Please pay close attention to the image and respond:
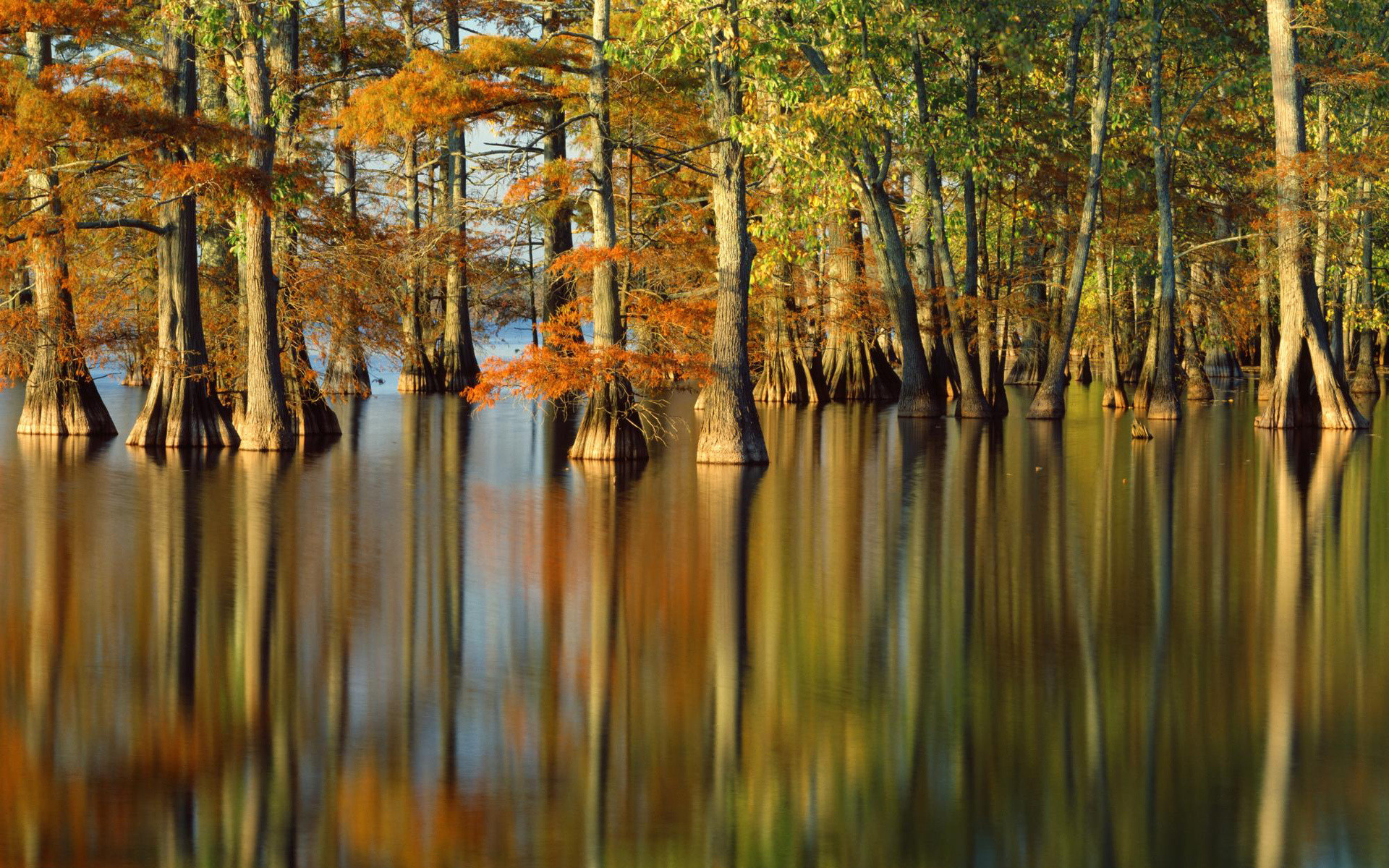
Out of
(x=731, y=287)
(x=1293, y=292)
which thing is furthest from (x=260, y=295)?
(x=1293, y=292)

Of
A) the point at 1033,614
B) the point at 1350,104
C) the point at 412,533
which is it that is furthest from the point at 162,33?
the point at 1350,104

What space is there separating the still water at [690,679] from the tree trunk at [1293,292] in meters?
11.1

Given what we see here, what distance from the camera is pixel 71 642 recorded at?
9.72 meters

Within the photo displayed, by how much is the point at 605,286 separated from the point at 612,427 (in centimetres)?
214

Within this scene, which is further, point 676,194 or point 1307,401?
point 676,194

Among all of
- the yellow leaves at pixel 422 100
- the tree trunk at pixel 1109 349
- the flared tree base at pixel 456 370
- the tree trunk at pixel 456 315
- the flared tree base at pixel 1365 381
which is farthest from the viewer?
the flared tree base at pixel 456 370

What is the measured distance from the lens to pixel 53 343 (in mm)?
25188

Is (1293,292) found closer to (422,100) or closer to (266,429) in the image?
(422,100)

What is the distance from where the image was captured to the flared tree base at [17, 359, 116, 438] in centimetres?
2658

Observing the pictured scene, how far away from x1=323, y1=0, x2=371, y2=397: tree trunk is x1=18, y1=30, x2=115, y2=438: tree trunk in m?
4.02

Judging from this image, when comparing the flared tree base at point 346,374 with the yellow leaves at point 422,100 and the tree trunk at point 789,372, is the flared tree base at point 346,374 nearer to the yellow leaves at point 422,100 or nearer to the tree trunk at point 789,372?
the yellow leaves at point 422,100

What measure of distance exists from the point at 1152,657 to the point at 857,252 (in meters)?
30.5

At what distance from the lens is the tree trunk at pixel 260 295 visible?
22625 millimetres

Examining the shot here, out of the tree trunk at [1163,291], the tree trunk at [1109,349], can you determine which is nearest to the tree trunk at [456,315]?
the tree trunk at [1109,349]
